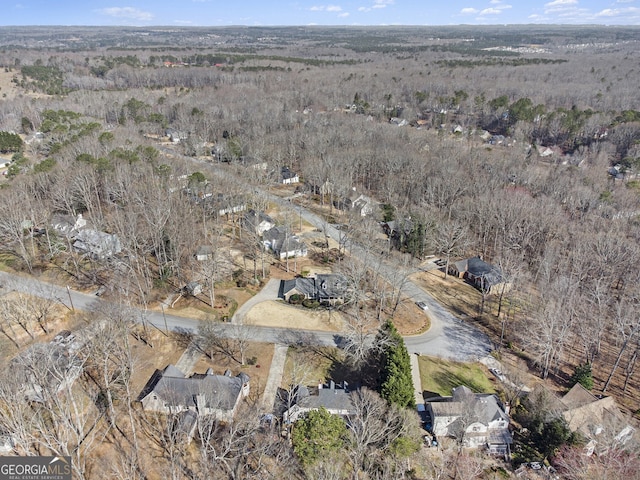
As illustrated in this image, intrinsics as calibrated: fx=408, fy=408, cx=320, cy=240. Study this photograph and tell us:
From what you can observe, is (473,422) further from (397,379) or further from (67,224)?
(67,224)

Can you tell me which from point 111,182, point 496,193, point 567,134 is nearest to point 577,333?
point 496,193

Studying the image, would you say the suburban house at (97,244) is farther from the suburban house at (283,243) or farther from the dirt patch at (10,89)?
the dirt patch at (10,89)

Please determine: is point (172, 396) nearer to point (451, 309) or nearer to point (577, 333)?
point (451, 309)

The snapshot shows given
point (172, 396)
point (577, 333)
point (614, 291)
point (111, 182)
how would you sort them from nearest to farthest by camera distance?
point (172, 396) → point (577, 333) → point (614, 291) → point (111, 182)

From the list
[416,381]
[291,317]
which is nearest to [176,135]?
[291,317]

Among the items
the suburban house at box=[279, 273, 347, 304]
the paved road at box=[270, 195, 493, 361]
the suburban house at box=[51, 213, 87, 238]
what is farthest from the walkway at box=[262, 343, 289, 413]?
the suburban house at box=[51, 213, 87, 238]

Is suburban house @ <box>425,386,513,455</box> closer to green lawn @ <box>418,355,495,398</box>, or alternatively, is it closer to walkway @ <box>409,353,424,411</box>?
walkway @ <box>409,353,424,411</box>

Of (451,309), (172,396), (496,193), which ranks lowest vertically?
(451,309)
